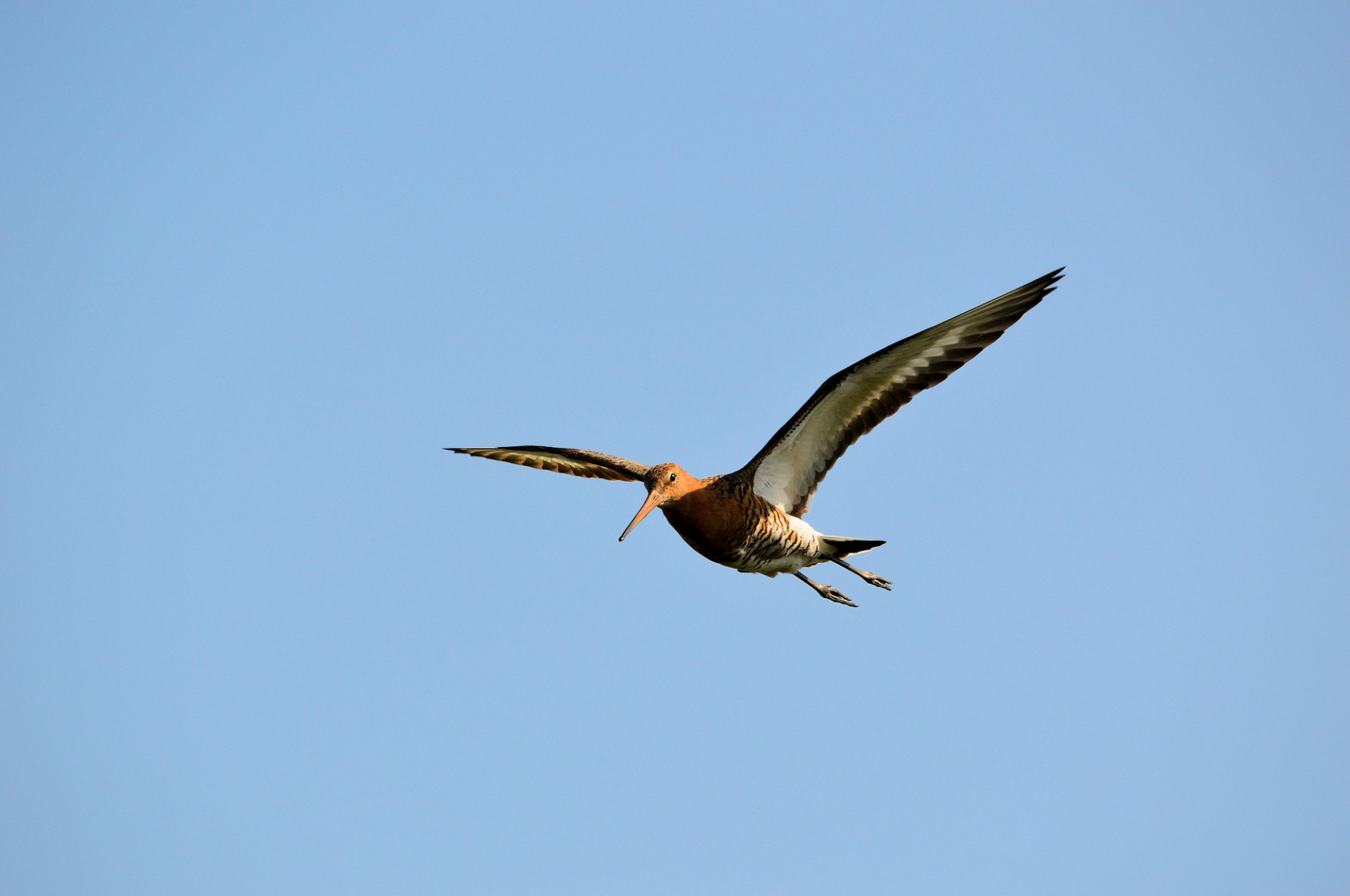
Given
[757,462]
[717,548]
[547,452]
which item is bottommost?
[717,548]

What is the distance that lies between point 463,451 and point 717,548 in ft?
12.5

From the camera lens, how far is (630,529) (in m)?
9.80

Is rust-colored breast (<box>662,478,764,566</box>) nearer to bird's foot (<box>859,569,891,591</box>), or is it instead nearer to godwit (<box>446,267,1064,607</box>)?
godwit (<box>446,267,1064,607</box>)

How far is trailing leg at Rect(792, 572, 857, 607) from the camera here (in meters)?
11.8

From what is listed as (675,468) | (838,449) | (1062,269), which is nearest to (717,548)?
(675,468)

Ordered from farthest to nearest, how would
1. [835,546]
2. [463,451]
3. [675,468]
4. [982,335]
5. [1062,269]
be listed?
[463,451], [835,546], [675,468], [982,335], [1062,269]

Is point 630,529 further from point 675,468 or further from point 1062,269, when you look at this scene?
point 1062,269

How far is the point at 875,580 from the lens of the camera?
458 inches

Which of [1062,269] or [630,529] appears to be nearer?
[1062,269]

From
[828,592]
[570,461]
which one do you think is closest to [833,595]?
[828,592]

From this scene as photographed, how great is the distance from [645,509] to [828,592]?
2833mm

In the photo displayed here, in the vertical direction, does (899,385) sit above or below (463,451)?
below

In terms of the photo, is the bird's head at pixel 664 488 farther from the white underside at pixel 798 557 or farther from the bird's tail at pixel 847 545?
the bird's tail at pixel 847 545

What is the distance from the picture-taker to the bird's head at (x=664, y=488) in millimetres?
9969
